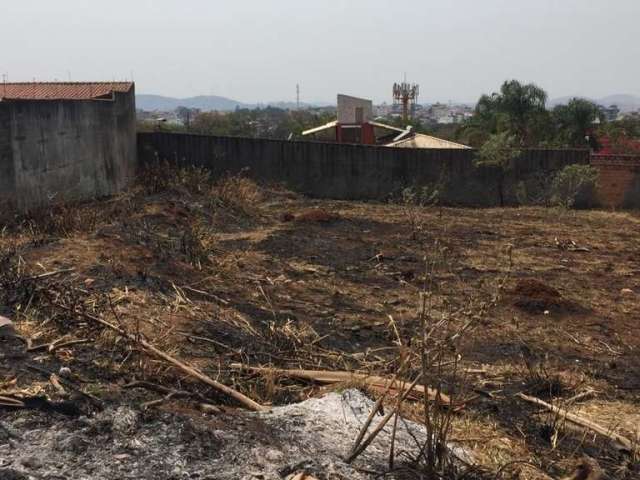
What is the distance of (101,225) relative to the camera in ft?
28.8

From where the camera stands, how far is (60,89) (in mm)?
15625

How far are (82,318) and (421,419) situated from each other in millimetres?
2443

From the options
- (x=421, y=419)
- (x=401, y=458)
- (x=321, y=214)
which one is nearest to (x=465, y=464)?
(x=401, y=458)

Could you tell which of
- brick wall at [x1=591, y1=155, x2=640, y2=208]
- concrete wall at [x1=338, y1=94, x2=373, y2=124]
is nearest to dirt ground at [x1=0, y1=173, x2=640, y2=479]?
brick wall at [x1=591, y1=155, x2=640, y2=208]

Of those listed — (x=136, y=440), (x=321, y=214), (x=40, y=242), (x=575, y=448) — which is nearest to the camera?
(x=136, y=440)

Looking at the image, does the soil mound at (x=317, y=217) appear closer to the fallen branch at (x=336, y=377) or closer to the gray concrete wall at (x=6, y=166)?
the gray concrete wall at (x=6, y=166)

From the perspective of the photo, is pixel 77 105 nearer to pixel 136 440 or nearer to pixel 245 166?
pixel 245 166

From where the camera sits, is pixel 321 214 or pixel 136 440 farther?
pixel 321 214

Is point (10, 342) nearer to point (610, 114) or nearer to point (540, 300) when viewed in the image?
point (540, 300)

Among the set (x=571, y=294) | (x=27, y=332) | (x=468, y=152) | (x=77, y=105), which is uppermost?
(x=77, y=105)

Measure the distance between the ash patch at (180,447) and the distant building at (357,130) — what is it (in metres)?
17.0

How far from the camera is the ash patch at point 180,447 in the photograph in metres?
2.85

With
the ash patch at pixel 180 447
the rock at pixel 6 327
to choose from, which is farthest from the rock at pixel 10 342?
the ash patch at pixel 180 447

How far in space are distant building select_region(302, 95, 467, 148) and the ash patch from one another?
16996 mm
